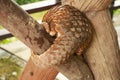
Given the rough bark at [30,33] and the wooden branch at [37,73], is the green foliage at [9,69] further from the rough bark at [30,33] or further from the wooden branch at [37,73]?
the rough bark at [30,33]

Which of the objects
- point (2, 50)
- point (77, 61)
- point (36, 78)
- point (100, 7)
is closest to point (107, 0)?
point (100, 7)

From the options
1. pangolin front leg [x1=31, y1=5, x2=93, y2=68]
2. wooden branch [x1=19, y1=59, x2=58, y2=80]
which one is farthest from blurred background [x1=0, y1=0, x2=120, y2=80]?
pangolin front leg [x1=31, y1=5, x2=93, y2=68]

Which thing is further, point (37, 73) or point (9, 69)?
point (9, 69)

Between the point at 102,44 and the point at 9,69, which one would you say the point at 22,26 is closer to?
the point at 102,44

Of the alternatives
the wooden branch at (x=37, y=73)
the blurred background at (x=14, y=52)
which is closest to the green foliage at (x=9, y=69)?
the blurred background at (x=14, y=52)

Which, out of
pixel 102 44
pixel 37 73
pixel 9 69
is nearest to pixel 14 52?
pixel 9 69

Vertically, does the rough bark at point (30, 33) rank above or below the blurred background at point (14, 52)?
above
